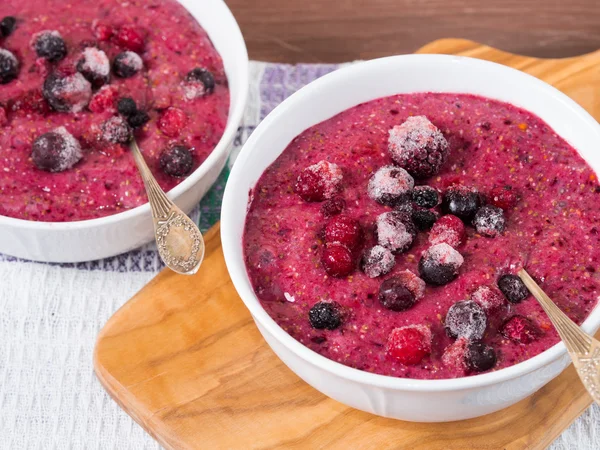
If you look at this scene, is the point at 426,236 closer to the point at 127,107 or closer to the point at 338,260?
the point at 338,260

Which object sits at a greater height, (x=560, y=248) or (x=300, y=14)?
(x=560, y=248)

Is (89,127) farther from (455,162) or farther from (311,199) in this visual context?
(455,162)

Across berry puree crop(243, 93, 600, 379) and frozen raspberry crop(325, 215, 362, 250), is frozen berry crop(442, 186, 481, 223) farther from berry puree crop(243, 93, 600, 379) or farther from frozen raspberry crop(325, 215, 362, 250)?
frozen raspberry crop(325, 215, 362, 250)

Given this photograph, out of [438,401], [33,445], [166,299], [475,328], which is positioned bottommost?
[33,445]

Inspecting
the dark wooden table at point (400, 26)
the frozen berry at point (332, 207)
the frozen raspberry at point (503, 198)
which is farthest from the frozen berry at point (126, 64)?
the frozen raspberry at point (503, 198)

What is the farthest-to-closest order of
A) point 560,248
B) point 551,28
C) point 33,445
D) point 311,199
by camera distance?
point 551,28
point 33,445
point 311,199
point 560,248

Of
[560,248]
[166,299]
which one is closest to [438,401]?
[560,248]
